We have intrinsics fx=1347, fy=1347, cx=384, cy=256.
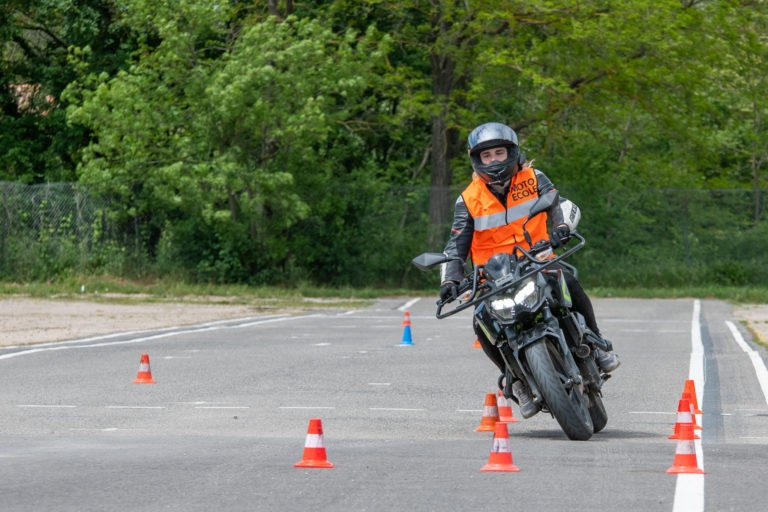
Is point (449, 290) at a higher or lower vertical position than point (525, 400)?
higher

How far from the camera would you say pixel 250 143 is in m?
32.9

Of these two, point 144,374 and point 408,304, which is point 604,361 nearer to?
point 144,374

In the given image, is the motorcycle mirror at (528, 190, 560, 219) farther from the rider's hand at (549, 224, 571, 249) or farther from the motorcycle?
the rider's hand at (549, 224, 571, 249)

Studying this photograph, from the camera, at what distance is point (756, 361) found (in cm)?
1573

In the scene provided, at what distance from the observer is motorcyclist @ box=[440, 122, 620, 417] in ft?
29.6

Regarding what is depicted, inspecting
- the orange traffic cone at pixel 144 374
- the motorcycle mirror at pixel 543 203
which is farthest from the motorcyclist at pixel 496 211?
the orange traffic cone at pixel 144 374

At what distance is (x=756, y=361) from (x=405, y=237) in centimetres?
2078

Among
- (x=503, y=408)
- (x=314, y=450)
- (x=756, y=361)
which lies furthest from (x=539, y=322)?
(x=756, y=361)

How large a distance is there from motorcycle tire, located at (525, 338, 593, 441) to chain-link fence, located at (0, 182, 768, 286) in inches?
1008

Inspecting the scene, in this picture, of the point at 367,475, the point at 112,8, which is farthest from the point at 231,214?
the point at 367,475

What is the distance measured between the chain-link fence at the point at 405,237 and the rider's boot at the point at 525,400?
25207 mm

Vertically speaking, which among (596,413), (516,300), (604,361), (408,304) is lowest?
(408,304)

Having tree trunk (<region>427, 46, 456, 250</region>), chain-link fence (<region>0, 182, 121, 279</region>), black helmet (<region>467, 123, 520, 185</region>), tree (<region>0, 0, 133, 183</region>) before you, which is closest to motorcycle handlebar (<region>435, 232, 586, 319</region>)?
black helmet (<region>467, 123, 520, 185</region>)

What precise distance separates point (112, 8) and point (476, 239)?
1238 inches
